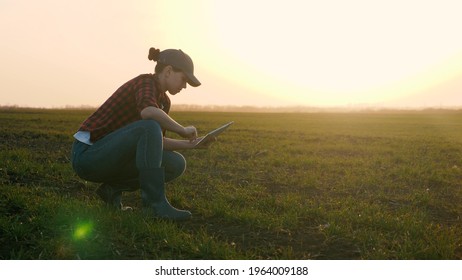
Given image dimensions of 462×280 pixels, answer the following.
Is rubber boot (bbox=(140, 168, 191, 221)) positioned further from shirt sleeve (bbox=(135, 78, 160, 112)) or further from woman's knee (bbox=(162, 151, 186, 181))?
shirt sleeve (bbox=(135, 78, 160, 112))

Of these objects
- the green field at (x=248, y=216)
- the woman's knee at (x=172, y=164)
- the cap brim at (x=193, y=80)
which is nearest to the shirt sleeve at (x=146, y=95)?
the cap brim at (x=193, y=80)

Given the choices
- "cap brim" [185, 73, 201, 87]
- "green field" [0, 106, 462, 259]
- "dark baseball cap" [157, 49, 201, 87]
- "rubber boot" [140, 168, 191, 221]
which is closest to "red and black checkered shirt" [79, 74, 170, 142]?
"dark baseball cap" [157, 49, 201, 87]

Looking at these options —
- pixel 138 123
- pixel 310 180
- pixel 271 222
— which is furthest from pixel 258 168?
pixel 138 123

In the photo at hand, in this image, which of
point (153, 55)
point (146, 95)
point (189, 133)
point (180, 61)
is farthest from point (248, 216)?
point (153, 55)

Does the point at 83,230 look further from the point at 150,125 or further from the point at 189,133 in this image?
the point at 189,133

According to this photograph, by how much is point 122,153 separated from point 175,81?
3.51 feet

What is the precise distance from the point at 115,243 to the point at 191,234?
89 centimetres

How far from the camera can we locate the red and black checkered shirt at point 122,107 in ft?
18.3

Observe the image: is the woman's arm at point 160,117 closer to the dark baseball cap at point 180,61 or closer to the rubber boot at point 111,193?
the dark baseball cap at point 180,61

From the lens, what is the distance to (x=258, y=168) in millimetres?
11352

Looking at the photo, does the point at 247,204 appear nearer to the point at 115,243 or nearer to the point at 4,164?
the point at 115,243

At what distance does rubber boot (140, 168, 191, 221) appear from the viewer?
18.6 ft

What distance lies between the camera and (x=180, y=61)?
219 inches
